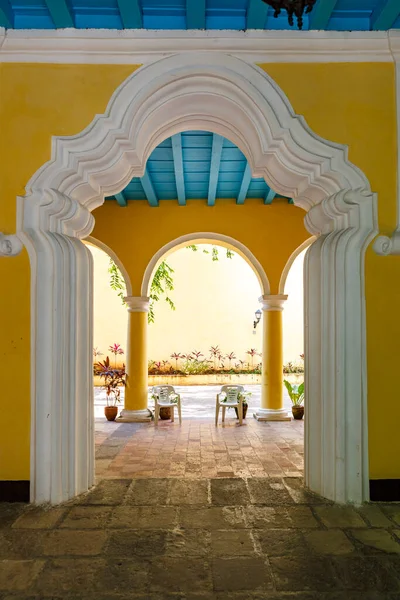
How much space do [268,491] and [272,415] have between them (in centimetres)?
433

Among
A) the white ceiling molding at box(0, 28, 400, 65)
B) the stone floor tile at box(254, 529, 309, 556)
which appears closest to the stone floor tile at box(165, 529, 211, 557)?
the stone floor tile at box(254, 529, 309, 556)

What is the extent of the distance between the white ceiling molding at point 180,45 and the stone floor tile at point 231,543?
338 cm

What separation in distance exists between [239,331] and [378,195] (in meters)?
12.4

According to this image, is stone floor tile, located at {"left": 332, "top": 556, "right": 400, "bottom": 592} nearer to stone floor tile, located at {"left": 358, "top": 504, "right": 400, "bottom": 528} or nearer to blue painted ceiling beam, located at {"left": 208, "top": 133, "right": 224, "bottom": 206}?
stone floor tile, located at {"left": 358, "top": 504, "right": 400, "bottom": 528}

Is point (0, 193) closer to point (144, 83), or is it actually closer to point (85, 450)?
point (144, 83)

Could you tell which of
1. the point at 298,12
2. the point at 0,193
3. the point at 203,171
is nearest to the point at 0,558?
the point at 0,193

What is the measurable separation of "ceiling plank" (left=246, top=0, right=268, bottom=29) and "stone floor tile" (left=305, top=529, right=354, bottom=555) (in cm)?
348

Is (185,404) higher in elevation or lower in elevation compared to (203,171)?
lower

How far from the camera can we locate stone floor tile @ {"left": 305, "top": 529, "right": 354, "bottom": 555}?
2.87m

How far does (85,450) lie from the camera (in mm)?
3910

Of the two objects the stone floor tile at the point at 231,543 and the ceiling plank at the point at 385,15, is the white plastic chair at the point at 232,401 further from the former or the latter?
the ceiling plank at the point at 385,15

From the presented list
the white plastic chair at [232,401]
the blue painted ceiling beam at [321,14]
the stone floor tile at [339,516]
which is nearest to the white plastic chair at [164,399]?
the white plastic chair at [232,401]

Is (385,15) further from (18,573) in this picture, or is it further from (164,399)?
(164,399)

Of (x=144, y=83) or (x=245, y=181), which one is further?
(x=245, y=181)
